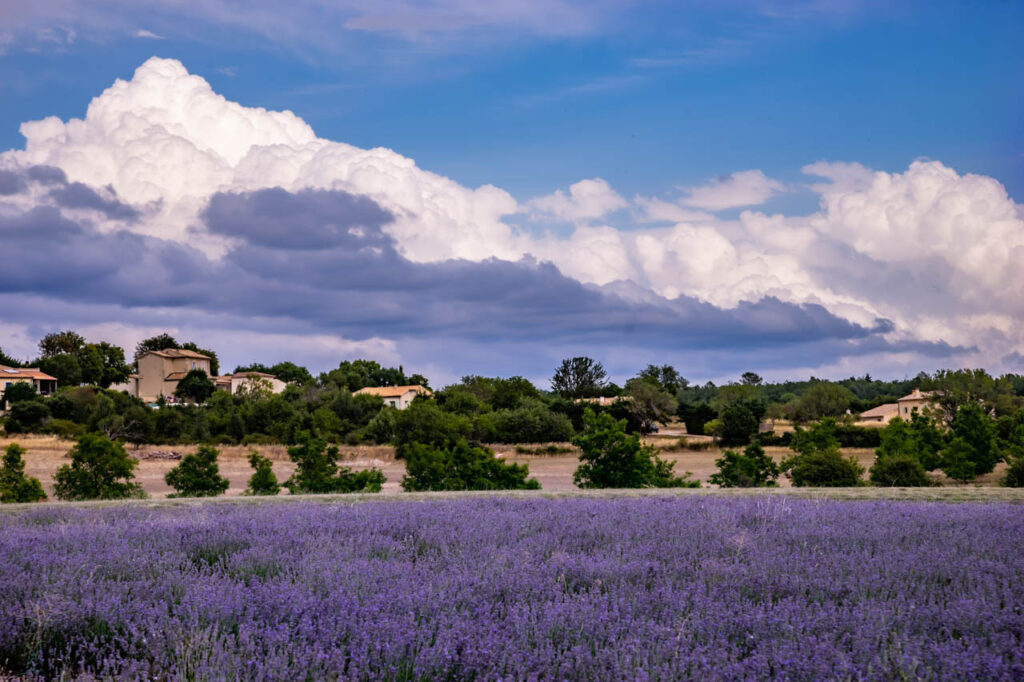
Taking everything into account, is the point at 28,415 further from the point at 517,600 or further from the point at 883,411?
the point at 883,411

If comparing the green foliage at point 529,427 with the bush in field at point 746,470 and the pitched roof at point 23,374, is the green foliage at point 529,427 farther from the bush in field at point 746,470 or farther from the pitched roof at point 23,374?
the pitched roof at point 23,374

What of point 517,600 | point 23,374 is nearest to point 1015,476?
point 517,600

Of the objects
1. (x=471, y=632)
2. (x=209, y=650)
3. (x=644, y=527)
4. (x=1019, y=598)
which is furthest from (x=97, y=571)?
(x=1019, y=598)

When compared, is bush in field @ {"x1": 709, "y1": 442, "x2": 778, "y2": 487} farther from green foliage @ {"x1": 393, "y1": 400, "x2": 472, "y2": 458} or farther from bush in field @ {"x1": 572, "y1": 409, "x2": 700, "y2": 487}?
green foliage @ {"x1": 393, "y1": 400, "x2": 472, "y2": 458}

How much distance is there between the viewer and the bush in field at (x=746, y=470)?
19422 mm

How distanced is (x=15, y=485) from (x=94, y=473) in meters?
1.80

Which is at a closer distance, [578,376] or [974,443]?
[974,443]

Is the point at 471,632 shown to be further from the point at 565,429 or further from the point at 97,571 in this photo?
the point at 565,429

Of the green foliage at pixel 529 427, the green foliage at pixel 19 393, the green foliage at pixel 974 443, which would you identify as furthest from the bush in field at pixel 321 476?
the green foliage at pixel 19 393

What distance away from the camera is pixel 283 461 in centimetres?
4034

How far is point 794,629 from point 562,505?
16.1 feet

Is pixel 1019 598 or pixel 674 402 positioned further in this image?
pixel 674 402

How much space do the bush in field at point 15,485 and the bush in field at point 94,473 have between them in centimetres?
48

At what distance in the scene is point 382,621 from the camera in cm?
366
